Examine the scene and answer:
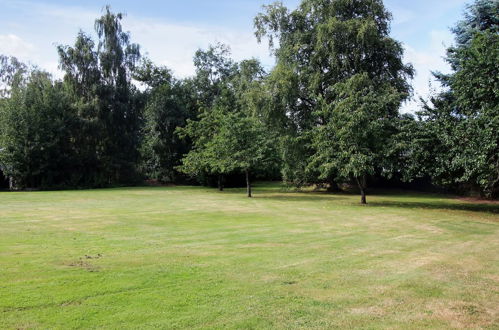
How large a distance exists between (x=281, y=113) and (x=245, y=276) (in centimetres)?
2110

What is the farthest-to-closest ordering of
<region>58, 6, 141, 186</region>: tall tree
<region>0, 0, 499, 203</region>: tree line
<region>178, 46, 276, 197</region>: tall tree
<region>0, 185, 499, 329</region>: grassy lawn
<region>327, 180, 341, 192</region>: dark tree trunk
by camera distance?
<region>58, 6, 141, 186</region>: tall tree < <region>327, 180, 341, 192</region>: dark tree trunk < <region>178, 46, 276, 197</region>: tall tree < <region>0, 0, 499, 203</region>: tree line < <region>0, 185, 499, 329</region>: grassy lawn

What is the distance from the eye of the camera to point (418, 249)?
8.66m

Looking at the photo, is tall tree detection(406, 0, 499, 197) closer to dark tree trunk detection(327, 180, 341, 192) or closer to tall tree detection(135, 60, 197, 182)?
dark tree trunk detection(327, 180, 341, 192)

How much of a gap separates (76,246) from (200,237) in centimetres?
275

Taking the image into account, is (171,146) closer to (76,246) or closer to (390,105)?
(390,105)

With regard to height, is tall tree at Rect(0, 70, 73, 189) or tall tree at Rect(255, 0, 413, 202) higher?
→ tall tree at Rect(255, 0, 413, 202)

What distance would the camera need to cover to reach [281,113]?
26547 millimetres

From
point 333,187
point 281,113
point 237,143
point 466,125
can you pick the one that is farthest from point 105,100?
point 466,125

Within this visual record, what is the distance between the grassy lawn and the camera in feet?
15.0

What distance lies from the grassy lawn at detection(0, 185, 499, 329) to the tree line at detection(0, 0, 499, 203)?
6711 mm

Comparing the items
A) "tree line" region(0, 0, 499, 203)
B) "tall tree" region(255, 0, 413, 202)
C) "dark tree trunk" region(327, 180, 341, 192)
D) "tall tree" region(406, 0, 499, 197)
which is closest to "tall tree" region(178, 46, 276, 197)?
"tree line" region(0, 0, 499, 203)

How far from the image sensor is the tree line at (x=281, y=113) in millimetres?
16844

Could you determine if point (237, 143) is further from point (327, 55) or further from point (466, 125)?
point (466, 125)

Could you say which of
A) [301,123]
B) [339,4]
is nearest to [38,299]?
[301,123]
